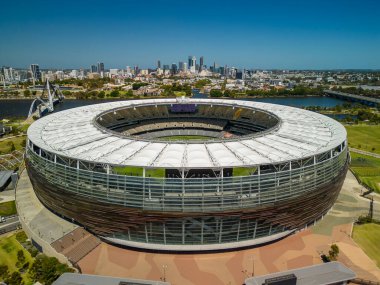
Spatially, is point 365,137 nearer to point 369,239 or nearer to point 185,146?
point 369,239

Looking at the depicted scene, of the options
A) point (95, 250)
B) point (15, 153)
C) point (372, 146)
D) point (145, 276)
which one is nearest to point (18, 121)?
Result: point (15, 153)

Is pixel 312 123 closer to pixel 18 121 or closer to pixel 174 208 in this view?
pixel 174 208

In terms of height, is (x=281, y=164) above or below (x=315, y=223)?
above

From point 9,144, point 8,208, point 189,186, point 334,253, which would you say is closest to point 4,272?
point 8,208

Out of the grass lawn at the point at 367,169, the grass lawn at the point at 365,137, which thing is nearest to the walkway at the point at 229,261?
the grass lawn at the point at 367,169

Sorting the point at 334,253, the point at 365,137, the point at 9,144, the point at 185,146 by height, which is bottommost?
the point at 334,253

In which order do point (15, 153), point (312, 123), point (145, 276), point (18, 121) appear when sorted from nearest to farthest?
point (145, 276), point (312, 123), point (15, 153), point (18, 121)
